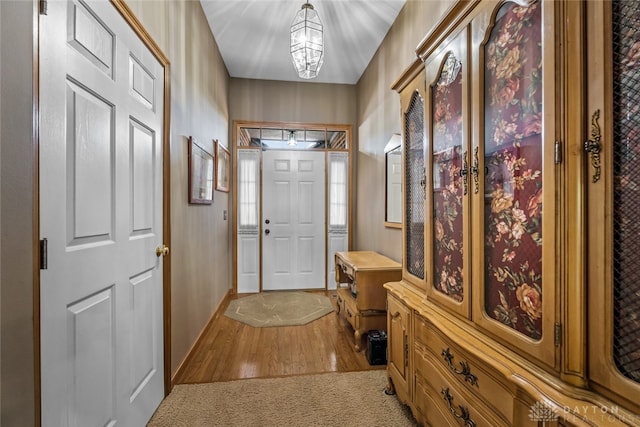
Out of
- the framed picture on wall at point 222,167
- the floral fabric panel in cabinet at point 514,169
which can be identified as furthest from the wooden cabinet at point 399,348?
the framed picture on wall at point 222,167

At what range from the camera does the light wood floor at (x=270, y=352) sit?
7.00 ft

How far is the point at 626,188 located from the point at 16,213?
1.61 meters

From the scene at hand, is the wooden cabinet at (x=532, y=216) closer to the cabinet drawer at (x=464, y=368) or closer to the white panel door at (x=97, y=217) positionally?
the cabinet drawer at (x=464, y=368)

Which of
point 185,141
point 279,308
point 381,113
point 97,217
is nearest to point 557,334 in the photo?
point 97,217

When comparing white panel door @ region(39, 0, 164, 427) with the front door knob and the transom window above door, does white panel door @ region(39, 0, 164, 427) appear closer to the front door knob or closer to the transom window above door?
the front door knob

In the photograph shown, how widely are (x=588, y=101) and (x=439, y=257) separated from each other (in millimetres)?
824

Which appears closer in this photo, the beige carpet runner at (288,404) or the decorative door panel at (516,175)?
the decorative door panel at (516,175)

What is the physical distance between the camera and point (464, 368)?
3.51ft

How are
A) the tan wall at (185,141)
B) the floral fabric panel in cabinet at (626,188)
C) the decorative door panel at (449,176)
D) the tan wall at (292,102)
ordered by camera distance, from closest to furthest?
the floral fabric panel in cabinet at (626,188) → the decorative door panel at (449,176) → the tan wall at (185,141) → the tan wall at (292,102)

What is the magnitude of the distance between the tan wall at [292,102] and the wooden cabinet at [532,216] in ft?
9.79

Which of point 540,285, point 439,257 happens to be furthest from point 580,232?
point 439,257

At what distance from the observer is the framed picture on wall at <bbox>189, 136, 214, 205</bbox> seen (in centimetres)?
A: 227

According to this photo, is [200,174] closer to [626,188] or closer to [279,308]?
[279,308]

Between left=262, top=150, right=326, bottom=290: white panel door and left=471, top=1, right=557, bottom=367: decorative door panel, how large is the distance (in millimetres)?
3287
